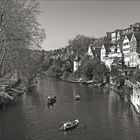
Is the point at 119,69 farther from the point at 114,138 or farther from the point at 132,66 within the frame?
the point at 114,138

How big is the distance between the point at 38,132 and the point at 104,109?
14492mm

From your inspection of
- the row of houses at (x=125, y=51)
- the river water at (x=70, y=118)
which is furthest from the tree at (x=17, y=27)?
the row of houses at (x=125, y=51)

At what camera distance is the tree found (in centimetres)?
2317

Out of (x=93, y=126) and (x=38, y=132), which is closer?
(x=38, y=132)

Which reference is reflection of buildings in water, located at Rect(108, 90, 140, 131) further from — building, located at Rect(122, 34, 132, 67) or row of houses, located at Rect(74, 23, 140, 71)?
building, located at Rect(122, 34, 132, 67)

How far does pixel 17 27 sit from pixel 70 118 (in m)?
14.7

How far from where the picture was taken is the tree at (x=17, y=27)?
912 inches

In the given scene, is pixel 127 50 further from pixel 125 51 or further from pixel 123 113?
pixel 123 113

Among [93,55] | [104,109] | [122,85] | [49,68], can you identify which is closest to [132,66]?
[122,85]

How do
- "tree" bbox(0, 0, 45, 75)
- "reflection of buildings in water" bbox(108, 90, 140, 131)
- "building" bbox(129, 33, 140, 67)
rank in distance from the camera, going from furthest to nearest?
"building" bbox(129, 33, 140, 67)
"reflection of buildings in water" bbox(108, 90, 140, 131)
"tree" bbox(0, 0, 45, 75)

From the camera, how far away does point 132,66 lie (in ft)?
244

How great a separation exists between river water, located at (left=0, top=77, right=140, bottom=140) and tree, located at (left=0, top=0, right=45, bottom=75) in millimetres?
8541

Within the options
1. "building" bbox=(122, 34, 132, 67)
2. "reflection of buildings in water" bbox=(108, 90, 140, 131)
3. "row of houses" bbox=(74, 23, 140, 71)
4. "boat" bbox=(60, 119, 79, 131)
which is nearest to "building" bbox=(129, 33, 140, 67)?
"row of houses" bbox=(74, 23, 140, 71)

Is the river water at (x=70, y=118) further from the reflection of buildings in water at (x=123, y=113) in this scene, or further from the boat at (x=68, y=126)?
the boat at (x=68, y=126)
